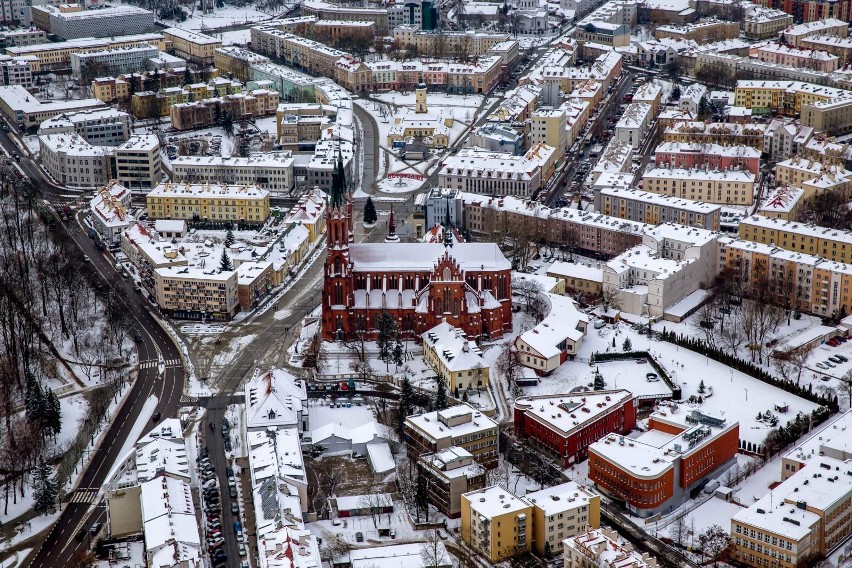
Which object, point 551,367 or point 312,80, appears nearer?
point 551,367

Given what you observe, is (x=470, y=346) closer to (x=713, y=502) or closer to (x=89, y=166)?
(x=713, y=502)

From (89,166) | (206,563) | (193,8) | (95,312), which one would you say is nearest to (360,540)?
(206,563)

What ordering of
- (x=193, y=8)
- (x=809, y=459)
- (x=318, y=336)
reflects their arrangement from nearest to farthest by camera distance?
(x=809, y=459) < (x=318, y=336) < (x=193, y=8)

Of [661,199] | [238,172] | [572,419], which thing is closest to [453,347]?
[572,419]

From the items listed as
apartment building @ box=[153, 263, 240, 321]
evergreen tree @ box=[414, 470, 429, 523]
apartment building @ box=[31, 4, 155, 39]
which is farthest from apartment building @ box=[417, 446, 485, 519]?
apartment building @ box=[31, 4, 155, 39]

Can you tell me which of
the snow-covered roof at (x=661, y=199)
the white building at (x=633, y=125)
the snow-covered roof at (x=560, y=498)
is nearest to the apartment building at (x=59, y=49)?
the white building at (x=633, y=125)

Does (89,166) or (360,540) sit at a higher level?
(89,166)

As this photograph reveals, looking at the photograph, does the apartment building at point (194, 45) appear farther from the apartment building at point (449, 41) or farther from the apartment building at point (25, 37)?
the apartment building at point (449, 41)
